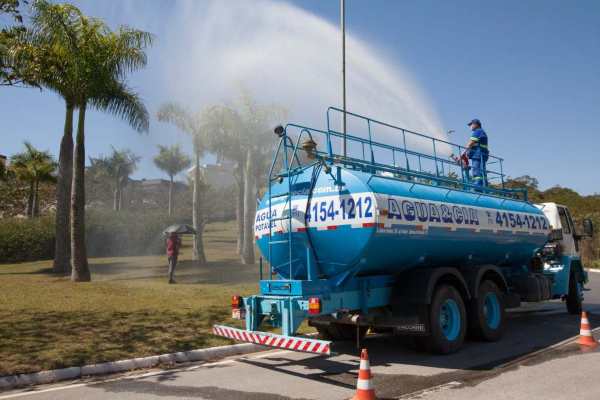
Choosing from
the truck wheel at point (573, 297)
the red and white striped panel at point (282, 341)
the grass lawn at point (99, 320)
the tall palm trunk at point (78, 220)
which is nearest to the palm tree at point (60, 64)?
the tall palm trunk at point (78, 220)

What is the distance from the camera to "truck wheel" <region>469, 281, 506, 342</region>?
9461 mm

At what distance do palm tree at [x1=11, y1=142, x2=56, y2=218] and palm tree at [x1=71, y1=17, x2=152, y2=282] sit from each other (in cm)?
2279

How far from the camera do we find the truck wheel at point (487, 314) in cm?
946

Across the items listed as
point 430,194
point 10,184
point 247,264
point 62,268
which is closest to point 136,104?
point 62,268

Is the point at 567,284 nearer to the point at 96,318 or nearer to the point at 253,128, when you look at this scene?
the point at 96,318

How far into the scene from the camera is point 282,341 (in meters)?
7.12

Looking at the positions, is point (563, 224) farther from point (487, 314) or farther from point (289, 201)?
point (289, 201)

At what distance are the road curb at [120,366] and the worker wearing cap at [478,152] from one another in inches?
254

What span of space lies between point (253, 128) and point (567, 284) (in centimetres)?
1966

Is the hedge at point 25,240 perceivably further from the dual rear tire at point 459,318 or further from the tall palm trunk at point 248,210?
the dual rear tire at point 459,318

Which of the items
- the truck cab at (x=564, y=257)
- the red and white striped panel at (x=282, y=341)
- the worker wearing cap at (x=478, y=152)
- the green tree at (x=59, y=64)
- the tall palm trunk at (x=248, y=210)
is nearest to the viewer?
the red and white striped panel at (x=282, y=341)

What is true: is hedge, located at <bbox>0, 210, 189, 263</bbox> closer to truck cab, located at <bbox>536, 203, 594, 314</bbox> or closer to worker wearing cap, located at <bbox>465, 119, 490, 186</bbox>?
worker wearing cap, located at <bbox>465, 119, 490, 186</bbox>

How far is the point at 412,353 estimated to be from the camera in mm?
8727

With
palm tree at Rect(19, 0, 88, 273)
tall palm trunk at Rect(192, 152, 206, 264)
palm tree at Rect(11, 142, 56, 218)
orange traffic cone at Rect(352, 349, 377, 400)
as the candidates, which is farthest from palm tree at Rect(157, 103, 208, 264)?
orange traffic cone at Rect(352, 349, 377, 400)
